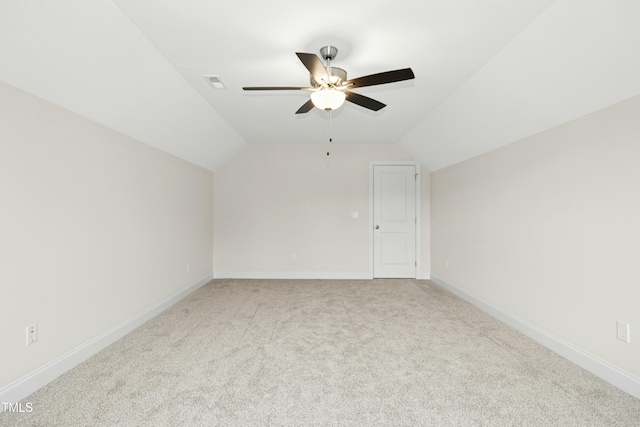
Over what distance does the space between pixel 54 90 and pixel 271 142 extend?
3.29 metres

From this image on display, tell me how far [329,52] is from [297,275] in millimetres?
3896

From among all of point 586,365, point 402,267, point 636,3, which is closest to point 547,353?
point 586,365

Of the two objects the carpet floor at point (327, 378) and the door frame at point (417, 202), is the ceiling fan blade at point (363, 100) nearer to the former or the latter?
the carpet floor at point (327, 378)

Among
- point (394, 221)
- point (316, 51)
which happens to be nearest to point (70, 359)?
point (316, 51)

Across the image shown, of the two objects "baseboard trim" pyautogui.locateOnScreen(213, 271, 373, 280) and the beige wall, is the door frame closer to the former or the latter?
"baseboard trim" pyautogui.locateOnScreen(213, 271, 373, 280)

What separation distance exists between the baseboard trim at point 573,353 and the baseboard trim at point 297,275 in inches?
83.7

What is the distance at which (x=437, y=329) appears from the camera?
2.96 m

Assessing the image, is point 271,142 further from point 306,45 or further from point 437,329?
point 437,329

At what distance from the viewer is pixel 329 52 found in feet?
7.10

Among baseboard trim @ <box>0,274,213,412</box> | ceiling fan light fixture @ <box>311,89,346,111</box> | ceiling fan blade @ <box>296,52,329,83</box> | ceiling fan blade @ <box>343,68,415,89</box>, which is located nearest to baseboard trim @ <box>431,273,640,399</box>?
ceiling fan blade @ <box>343,68,415,89</box>

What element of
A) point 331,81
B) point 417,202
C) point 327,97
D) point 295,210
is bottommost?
point 295,210

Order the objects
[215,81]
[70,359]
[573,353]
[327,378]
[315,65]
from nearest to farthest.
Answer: [315,65], [327,378], [70,359], [573,353], [215,81]

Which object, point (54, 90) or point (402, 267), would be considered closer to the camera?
point (54, 90)

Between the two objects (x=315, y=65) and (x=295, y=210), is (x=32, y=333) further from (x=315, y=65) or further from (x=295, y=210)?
(x=295, y=210)
